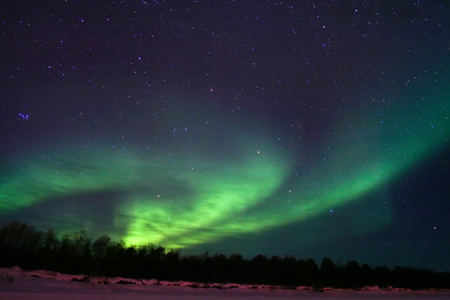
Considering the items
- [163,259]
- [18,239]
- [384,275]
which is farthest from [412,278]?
[18,239]

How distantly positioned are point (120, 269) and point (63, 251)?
6.36 metres

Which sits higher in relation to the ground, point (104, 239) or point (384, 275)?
point (104, 239)

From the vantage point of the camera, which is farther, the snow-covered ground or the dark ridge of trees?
the dark ridge of trees

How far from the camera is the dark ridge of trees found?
32.5m

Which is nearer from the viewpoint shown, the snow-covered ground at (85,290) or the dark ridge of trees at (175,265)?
the snow-covered ground at (85,290)

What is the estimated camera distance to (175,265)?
4419 cm

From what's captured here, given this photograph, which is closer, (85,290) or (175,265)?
(85,290)

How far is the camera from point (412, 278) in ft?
221

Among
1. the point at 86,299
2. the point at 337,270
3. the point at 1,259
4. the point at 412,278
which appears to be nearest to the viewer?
the point at 86,299

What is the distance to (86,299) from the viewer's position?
1299 centimetres

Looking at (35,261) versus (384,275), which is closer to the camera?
(35,261)

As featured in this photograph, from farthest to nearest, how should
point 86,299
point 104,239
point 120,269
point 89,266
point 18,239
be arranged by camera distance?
point 104,239
point 18,239
point 120,269
point 89,266
point 86,299

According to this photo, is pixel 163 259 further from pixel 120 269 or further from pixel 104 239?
pixel 104 239

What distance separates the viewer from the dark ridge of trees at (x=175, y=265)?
107 ft
